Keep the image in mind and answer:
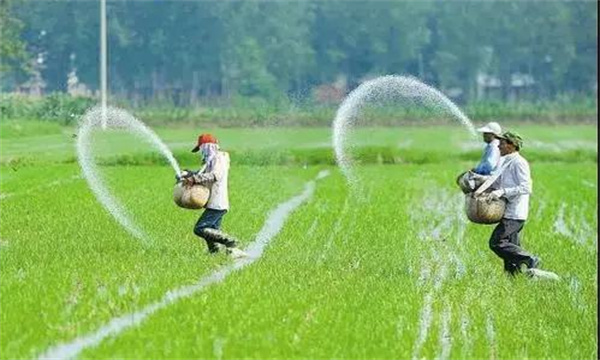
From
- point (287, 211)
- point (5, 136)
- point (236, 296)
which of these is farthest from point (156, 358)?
point (5, 136)

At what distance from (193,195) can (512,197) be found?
2029 mm

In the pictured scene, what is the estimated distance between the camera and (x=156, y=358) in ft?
19.0

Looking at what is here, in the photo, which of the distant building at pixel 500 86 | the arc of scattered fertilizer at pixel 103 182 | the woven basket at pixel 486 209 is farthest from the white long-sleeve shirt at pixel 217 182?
the distant building at pixel 500 86

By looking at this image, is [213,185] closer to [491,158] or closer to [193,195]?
[193,195]

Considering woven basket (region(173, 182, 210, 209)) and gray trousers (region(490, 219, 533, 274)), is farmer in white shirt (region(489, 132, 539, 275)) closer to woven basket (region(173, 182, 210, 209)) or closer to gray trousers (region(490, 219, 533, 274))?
gray trousers (region(490, 219, 533, 274))

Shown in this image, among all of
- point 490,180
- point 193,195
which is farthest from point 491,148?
point 193,195

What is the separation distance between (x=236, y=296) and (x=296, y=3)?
105 ft

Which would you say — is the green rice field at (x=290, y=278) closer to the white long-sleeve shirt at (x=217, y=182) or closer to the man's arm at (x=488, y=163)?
the white long-sleeve shirt at (x=217, y=182)

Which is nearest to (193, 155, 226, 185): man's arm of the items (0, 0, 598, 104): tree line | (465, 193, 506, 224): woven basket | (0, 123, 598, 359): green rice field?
Answer: (0, 123, 598, 359): green rice field

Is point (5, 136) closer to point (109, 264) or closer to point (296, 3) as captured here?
point (109, 264)

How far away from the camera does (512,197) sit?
8.63m

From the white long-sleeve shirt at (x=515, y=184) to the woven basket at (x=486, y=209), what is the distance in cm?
5

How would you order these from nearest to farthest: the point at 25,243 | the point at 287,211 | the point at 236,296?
the point at 236,296 < the point at 25,243 < the point at 287,211

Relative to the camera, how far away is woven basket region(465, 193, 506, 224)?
8.58 m
